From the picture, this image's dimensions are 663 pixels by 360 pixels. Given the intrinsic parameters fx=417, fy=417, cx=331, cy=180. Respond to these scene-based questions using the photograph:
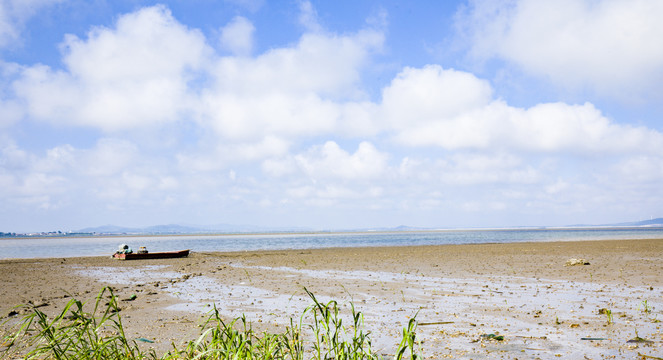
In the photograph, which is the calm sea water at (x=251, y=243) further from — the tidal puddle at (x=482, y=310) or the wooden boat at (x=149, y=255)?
the tidal puddle at (x=482, y=310)

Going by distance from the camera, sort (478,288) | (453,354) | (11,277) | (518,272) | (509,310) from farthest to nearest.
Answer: (11,277), (518,272), (478,288), (509,310), (453,354)

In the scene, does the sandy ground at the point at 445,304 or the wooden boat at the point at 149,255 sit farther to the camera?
the wooden boat at the point at 149,255

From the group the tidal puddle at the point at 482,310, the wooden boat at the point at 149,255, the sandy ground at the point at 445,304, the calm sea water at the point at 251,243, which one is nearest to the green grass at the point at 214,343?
the sandy ground at the point at 445,304

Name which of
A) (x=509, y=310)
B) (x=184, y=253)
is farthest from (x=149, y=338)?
(x=184, y=253)

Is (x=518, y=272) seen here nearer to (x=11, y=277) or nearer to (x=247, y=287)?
(x=247, y=287)

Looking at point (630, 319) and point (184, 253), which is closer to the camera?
point (630, 319)

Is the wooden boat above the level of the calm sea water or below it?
above

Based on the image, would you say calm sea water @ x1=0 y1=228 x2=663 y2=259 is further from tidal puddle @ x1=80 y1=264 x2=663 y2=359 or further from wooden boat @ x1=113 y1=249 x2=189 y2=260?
tidal puddle @ x1=80 y1=264 x2=663 y2=359

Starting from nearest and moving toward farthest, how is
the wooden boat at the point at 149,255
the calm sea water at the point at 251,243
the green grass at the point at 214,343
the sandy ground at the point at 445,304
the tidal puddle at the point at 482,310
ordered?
the green grass at the point at 214,343 → the tidal puddle at the point at 482,310 → the sandy ground at the point at 445,304 → the wooden boat at the point at 149,255 → the calm sea water at the point at 251,243

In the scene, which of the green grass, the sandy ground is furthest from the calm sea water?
A: the green grass

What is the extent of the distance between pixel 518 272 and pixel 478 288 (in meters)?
5.96

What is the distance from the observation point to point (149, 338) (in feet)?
27.7

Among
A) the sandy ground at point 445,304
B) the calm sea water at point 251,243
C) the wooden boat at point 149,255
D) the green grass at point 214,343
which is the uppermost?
the green grass at point 214,343

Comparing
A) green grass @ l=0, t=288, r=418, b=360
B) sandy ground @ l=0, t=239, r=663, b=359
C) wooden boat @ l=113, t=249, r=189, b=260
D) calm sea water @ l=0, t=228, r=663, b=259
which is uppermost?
green grass @ l=0, t=288, r=418, b=360
